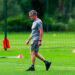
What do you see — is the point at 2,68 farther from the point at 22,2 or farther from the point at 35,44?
the point at 22,2

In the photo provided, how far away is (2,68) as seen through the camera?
13.1 metres

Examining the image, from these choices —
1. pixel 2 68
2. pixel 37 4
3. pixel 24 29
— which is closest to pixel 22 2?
pixel 37 4

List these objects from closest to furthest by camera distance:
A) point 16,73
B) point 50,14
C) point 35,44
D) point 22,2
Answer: point 16,73 → point 35,44 → point 22,2 → point 50,14

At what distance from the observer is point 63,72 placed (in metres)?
12.0

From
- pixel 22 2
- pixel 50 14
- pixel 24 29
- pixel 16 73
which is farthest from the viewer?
pixel 50 14

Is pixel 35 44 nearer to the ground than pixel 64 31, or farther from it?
farther from it

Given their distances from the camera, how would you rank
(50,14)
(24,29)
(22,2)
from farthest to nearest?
(50,14) → (22,2) → (24,29)

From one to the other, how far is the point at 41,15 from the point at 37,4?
2265mm

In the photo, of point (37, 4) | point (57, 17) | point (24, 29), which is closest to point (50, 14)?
point (57, 17)

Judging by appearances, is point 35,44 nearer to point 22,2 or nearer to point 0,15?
point 22,2

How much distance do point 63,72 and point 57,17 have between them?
4530 cm

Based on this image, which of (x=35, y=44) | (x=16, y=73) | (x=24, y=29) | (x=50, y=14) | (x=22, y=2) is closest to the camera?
(x=16, y=73)

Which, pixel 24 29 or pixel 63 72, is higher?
pixel 63 72

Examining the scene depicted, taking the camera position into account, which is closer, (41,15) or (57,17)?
(41,15)
